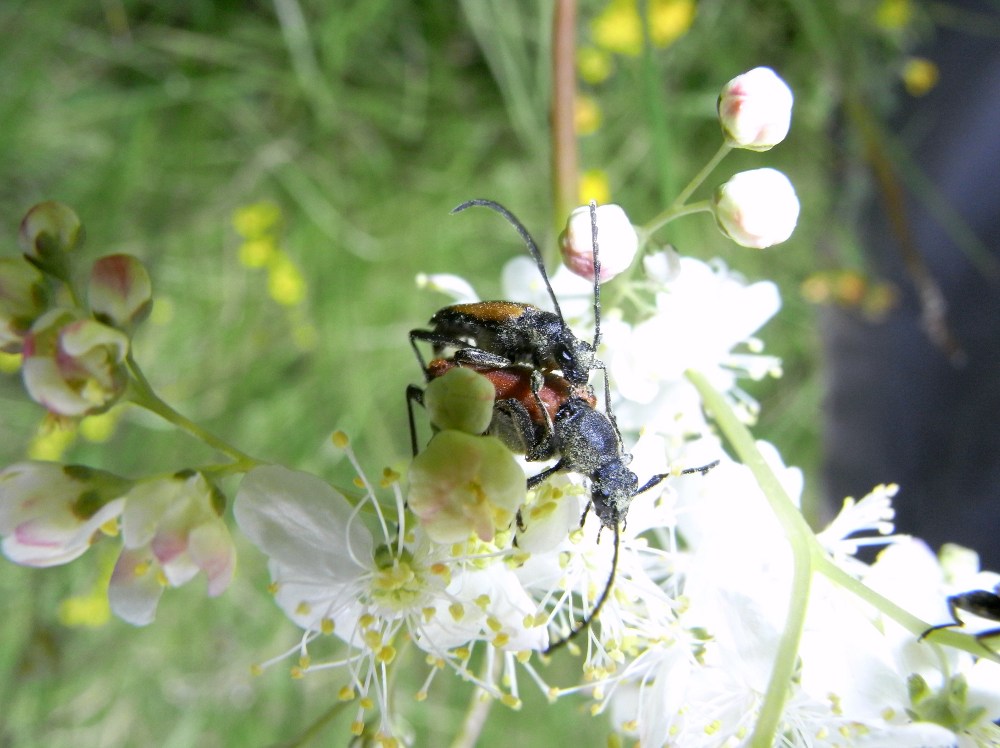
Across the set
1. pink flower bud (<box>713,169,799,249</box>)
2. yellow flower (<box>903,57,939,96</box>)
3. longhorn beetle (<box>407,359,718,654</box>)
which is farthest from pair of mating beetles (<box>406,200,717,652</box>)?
yellow flower (<box>903,57,939,96</box>)

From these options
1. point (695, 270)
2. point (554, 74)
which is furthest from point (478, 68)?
point (695, 270)

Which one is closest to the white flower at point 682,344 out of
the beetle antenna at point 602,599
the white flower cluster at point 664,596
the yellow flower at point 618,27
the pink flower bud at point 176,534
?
the white flower cluster at point 664,596

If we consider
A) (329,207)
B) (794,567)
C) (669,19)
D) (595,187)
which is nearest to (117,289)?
(794,567)

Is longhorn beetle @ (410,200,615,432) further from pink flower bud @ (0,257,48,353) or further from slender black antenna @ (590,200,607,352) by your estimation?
pink flower bud @ (0,257,48,353)

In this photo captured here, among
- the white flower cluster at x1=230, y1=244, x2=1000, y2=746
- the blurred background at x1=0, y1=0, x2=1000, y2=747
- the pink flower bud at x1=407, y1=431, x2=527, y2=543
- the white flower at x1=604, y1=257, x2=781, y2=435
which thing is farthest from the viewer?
the blurred background at x1=0, y1=0, x2=1000, y2=747

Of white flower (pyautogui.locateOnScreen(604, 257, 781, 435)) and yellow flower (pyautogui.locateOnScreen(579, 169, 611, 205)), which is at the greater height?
yellow flower (pyautogui.locateOnScreen(579, 169, 611, 205))
